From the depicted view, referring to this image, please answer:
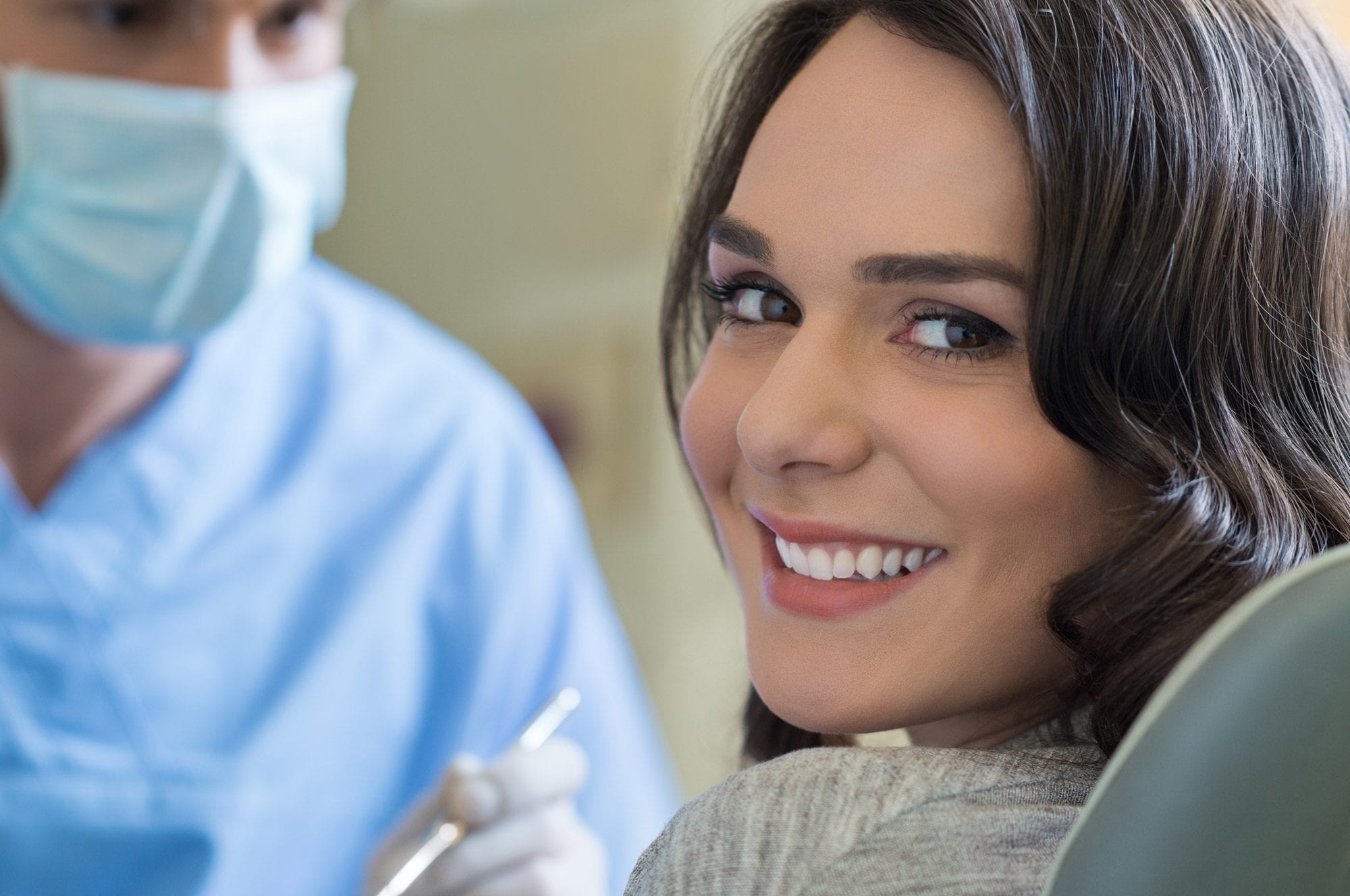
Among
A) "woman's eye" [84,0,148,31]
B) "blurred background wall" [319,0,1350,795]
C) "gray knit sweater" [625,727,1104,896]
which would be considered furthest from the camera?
"blurred background wall" [319,0,1350,795]

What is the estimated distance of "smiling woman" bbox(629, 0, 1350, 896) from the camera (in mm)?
619

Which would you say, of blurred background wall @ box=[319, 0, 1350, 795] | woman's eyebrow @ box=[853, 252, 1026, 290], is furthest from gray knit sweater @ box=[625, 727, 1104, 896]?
blurred background wall @ box=[319, 0, 1350, 795]

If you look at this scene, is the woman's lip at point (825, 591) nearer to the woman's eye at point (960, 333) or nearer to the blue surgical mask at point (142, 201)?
the woman's eye at point (960, 333)

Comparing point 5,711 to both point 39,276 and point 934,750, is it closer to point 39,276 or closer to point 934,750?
point 39,276

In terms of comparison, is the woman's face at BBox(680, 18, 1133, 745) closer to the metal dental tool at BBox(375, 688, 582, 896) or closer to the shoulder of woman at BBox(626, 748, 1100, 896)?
the shoulder of woman at BBox(626, 748, 1100, 896)

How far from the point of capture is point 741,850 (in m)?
0.55

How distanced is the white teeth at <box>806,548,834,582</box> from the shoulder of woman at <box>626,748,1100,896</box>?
12cm

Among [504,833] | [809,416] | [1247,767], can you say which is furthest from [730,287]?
[504,833]

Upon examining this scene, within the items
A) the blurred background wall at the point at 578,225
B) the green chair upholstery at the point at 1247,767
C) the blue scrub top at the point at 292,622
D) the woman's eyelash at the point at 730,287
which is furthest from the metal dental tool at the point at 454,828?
the blurred background wall at the point at 578,225

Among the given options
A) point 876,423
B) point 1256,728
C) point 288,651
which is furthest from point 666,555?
point 1256,728

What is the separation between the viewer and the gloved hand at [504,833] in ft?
3.66

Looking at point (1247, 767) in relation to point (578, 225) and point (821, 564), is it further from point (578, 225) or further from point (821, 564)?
point (578, 225)

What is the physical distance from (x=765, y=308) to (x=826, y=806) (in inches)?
11.9

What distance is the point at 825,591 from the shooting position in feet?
2.25
